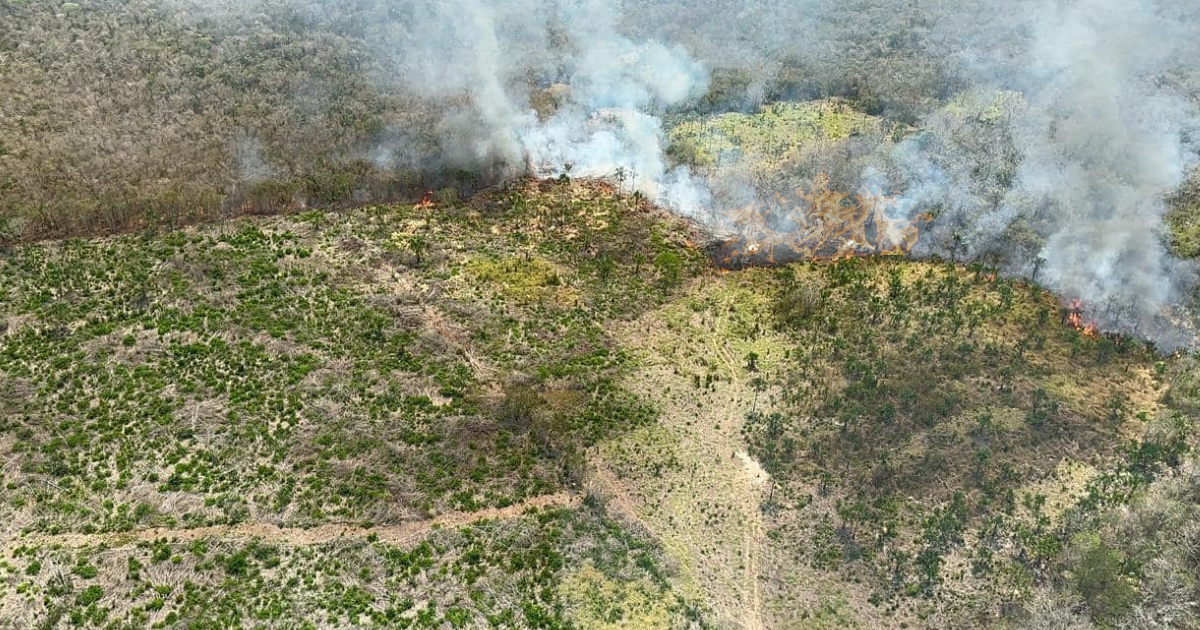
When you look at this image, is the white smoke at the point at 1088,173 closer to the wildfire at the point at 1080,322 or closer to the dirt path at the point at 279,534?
the wildfire at the point at 1080,322

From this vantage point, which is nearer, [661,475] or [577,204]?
[661,475]

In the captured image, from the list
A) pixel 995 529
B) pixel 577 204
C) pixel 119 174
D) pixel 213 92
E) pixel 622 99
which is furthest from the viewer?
pixel 622 99

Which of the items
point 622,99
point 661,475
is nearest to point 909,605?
point 661,475

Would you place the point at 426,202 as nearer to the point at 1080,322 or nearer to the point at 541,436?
the point at 541,436

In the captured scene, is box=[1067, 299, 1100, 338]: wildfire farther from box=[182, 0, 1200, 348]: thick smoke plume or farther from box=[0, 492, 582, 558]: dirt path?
box=[0, 492, 582, 558]: dirt path

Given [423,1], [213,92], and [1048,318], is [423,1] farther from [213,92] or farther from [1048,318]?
[1048,318]

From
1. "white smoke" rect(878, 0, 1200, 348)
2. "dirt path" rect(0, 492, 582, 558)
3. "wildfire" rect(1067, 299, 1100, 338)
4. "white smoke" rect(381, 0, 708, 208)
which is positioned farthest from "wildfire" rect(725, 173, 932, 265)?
"dirt path" rect(0, 492, 582, 558)

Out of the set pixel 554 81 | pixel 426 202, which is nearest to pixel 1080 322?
pixel 426 202
